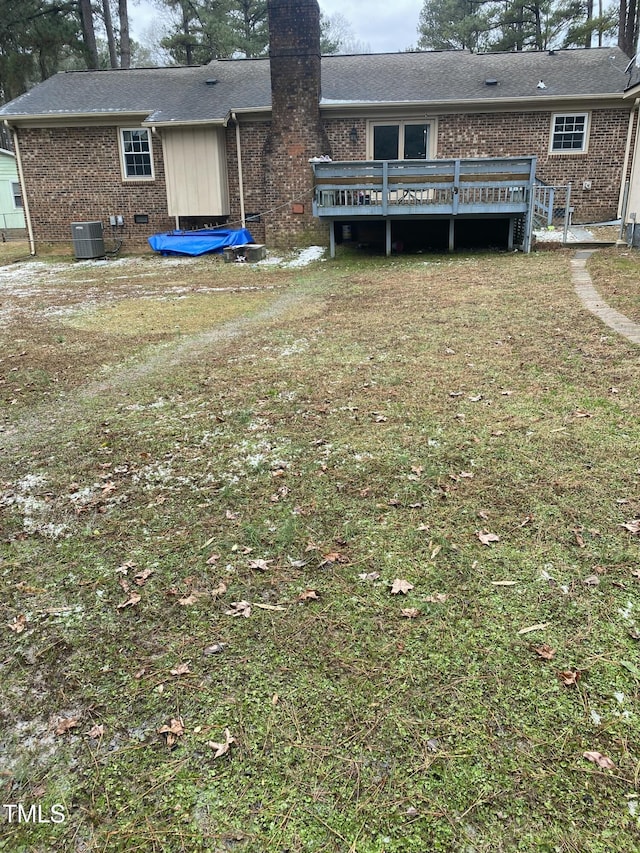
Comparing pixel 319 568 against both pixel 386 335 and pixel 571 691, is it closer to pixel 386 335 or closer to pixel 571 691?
pixel 571 691

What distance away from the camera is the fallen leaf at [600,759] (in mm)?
1914

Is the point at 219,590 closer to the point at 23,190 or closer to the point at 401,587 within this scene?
the point at 401,587

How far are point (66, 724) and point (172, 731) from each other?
0.38 metres

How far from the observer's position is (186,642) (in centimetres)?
254

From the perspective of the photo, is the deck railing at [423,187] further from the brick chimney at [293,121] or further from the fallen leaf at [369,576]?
the fallen leaf at [369,576]

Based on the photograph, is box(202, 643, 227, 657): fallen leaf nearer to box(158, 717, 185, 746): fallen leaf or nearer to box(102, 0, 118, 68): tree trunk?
box(158, 717, 185, 746): fallen leaf

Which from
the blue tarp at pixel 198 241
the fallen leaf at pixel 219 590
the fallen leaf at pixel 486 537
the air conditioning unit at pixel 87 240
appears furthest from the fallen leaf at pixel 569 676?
the air conditioning unit at pixel 87 240

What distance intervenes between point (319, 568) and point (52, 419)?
318 cm

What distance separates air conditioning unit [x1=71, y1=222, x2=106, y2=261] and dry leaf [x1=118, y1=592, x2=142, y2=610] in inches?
615

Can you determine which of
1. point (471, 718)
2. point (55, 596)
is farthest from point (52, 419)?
point (471, 718)

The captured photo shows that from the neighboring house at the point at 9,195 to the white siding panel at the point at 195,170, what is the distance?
16733mm

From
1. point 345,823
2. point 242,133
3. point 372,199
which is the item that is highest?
point 242,133

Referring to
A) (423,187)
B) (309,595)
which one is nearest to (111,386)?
(309,595)

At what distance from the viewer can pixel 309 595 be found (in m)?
2.78
